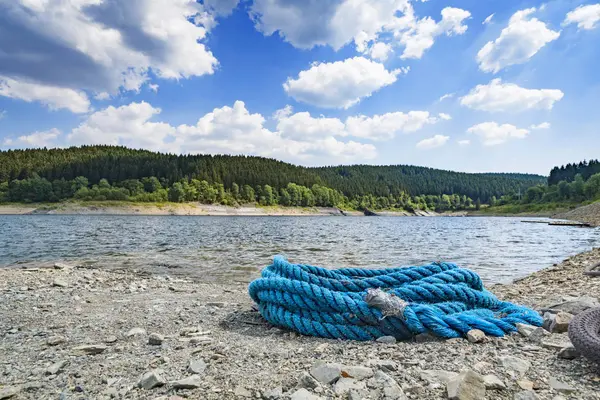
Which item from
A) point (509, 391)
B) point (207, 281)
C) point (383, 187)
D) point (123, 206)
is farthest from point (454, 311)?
point (383, 187)

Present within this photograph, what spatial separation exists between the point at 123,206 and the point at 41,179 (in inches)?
1333

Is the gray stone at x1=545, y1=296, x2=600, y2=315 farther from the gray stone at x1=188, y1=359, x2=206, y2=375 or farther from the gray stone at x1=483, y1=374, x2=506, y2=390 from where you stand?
the gray stone at x1=188, y1=359, x2=206, y2=375

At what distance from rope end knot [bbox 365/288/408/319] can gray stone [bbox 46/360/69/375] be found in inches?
126

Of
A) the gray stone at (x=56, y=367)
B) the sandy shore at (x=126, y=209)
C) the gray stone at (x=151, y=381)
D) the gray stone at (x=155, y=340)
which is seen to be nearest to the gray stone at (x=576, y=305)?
the gray stone at (x=151, y=381)

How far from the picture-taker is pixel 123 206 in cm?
10369

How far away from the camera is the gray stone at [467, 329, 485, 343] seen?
3824mm

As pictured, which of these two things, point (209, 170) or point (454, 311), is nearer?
point (454, 311)

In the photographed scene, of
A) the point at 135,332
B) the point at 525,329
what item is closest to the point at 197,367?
the point at 135,332

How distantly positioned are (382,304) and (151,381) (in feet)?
8.20

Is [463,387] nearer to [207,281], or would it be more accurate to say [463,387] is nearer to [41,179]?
[207,281]

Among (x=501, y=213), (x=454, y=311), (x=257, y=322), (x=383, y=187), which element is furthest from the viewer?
(x=383, y=187)

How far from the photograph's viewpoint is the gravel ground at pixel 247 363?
108 inches

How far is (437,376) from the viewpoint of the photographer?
2.92m

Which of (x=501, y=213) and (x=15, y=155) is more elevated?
(x=15, y=155)
